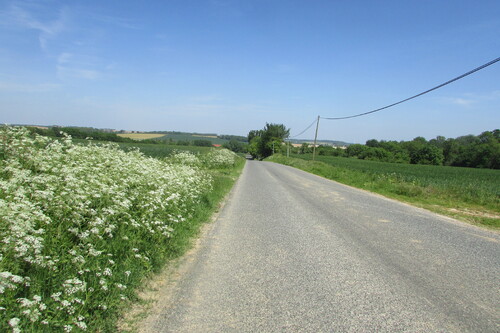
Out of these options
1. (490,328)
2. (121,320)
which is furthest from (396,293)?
(121,320)

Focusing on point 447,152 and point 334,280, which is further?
point 447,152

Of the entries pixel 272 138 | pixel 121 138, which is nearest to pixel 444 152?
pixel 272 138

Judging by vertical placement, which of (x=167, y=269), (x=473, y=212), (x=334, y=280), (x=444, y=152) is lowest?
(x=167, y=269)

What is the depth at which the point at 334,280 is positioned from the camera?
14.4 feet

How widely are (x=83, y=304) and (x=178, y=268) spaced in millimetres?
1903

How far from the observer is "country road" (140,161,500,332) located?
3.33 m

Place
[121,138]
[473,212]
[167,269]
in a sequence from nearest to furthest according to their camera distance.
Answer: [167,269] → [473,212] → [121,138]

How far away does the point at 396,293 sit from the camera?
4.07 m

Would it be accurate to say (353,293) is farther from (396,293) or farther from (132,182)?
(132,182)

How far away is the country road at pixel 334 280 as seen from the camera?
3.33 meters

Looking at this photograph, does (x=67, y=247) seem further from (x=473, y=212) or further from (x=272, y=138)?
(x=272, y=138)

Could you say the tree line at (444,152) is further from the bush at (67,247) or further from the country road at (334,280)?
the bush at (67,247)

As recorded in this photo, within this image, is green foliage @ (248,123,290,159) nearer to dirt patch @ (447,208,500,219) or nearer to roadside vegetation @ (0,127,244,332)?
dirt patch @ (447,208,500,219)

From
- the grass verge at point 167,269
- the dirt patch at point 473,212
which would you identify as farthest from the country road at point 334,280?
the dirt patch at point 473,212
